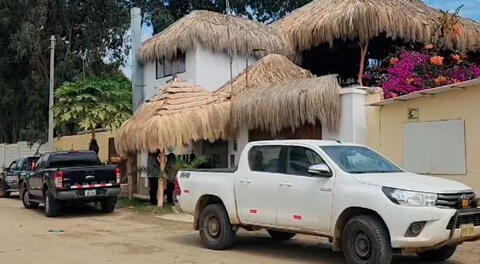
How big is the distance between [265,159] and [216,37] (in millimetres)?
12390

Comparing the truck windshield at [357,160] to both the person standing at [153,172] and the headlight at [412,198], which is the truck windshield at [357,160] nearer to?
the headlight at [412,198]

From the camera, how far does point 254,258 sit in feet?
33.3

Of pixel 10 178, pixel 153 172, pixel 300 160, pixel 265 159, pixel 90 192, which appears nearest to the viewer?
pixel 300 160

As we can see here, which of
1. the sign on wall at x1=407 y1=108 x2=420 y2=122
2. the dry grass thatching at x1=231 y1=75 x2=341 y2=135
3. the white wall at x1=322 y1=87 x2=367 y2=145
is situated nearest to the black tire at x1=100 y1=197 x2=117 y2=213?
the dry grass thatching at x1=231 y1=75 x2=341 y2=135

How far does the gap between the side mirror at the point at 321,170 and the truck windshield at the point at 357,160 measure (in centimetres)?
22

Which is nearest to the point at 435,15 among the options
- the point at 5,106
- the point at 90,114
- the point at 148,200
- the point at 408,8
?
the point at 408,8

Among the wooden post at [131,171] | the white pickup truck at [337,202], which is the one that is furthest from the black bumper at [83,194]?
the white pickup truck at [337,202]

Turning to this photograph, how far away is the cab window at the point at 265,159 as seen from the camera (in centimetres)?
1035

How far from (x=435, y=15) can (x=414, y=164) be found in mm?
8112

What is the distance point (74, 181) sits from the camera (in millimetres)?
16875

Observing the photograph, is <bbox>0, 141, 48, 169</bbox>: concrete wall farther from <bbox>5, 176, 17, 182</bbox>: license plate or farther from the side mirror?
the side mirror

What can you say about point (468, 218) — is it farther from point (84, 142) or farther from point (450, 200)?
point (84, 142)

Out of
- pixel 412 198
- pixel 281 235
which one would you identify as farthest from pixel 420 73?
pixel 412 198

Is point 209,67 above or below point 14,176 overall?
above
